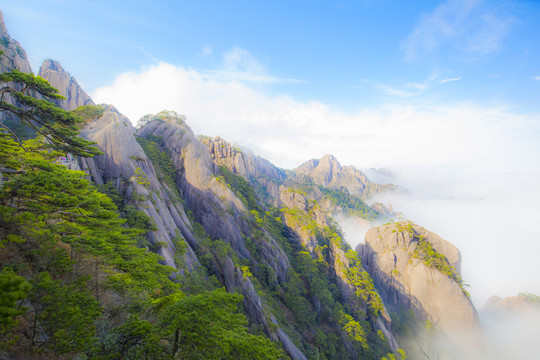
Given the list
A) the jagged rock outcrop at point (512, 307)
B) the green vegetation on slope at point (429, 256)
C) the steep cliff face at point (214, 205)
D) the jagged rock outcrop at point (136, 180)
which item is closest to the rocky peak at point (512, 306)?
the jagged rock outcrop at point (512, 307)

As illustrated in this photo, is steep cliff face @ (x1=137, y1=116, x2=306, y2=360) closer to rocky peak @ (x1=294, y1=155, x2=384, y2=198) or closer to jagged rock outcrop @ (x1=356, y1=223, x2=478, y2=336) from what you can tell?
jagged rock outcrop @ (x1=356, y1=223, x2=478, y2=336)

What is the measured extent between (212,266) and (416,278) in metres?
47.9

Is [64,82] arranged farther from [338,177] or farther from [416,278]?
[338,177]

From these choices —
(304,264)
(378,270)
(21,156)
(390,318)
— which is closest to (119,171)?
(21,156)

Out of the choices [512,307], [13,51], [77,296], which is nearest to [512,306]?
[512,307]

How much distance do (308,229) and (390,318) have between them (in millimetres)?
24251

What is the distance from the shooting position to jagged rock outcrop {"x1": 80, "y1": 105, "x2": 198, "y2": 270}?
2330 cm

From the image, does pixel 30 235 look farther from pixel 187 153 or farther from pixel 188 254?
pixel 187 153

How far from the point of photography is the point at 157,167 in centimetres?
3509

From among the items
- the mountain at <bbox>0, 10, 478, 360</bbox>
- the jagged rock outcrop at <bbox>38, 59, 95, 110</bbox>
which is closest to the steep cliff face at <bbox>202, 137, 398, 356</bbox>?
the mountain at <bbox>0, 10, 478, 360</bbox>

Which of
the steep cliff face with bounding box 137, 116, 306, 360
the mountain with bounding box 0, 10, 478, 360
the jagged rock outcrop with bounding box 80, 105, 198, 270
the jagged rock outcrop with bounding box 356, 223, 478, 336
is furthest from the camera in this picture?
the jagged rock outcrop with bounding box 356, 223, 478, 336

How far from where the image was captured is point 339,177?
189 metres

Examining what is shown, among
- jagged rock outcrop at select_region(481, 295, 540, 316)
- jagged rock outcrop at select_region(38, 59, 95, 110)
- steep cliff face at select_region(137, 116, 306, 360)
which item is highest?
jagged rock outcrop at select_region(38, 59, 95, 110)

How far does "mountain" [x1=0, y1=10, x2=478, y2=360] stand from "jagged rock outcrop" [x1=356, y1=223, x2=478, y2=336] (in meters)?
0.22
